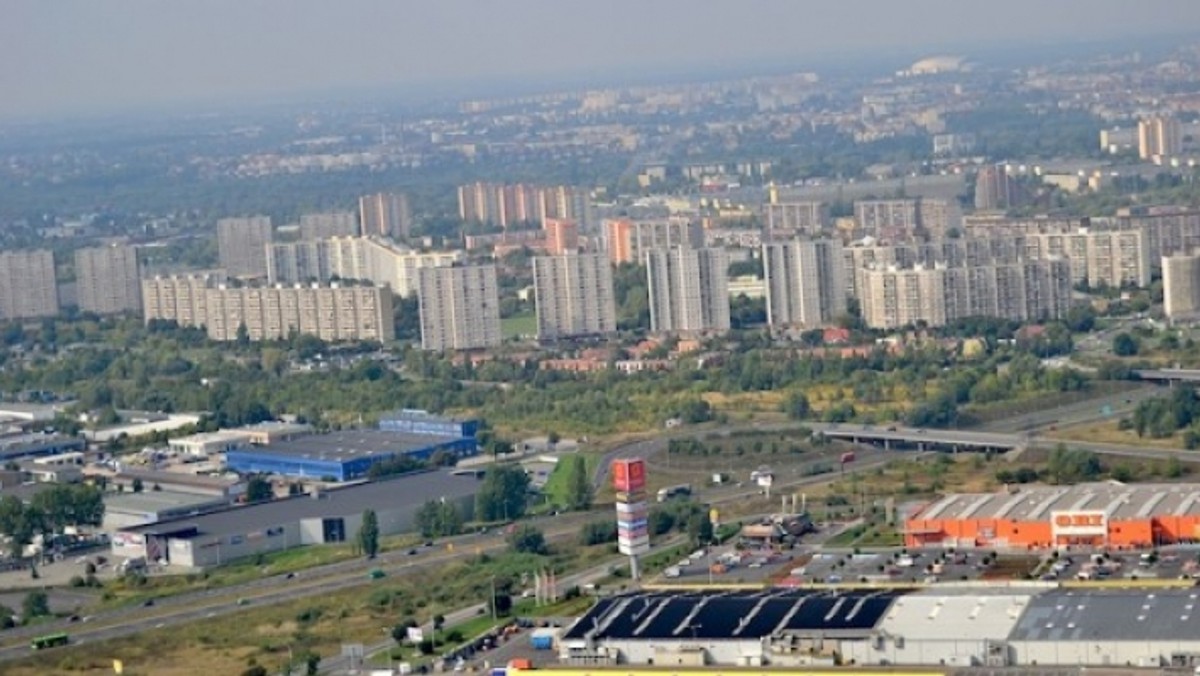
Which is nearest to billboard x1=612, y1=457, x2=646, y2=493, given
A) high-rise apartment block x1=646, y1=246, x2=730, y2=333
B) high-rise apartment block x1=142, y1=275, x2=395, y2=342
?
high-rise apartment block x1=646, y1=246, x2=730, y2=333

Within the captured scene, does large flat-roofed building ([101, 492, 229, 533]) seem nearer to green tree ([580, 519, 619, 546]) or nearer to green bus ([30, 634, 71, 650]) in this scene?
green tree ([580, 519, 619, 546])

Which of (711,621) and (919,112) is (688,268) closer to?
(711,621)

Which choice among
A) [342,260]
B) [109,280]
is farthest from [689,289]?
[109,280]

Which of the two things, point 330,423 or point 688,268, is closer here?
point 330,423

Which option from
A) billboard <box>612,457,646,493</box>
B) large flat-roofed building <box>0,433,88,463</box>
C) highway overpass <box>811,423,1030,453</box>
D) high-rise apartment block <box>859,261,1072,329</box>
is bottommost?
highway overpass <box>811,423,1030,453</box>

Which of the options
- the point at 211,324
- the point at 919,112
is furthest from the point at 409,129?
the point at 211,324

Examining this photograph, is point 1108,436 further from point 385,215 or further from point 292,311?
point 385,215
